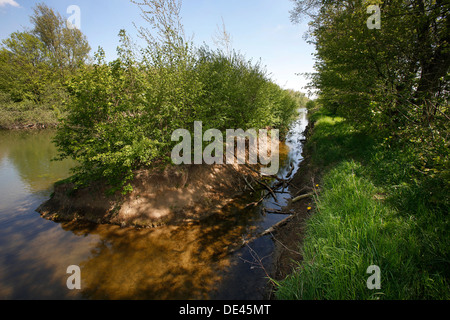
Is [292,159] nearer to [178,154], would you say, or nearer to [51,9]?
[178,154]

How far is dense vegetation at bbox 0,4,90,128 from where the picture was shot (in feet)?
101

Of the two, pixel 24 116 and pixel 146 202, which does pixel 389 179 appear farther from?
pixel 24 116

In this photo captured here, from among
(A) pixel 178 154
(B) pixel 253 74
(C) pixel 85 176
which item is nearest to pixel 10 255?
(C) pixel 85 176

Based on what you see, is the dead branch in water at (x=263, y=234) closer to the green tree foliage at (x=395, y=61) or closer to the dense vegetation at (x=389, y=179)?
the dense vegetation at (x=389, y=179)

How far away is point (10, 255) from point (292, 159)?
17.1 m

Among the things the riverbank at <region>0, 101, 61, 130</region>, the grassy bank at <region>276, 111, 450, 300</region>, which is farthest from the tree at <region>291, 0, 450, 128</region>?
the riverbank at <region>0, 101, 61, 130</region>

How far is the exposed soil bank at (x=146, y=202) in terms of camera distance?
7.59 meters

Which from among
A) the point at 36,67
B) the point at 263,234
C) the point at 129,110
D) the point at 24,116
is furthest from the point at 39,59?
the point at 263,234

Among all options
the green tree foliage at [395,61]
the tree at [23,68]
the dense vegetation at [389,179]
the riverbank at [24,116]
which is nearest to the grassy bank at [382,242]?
the dense vegetation at [389,179]

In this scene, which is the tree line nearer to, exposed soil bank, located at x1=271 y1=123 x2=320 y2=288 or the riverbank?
exposed soil bank, located at x1=271 y1=123 x2=320 y2=288

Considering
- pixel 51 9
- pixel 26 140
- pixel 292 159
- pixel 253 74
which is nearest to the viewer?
pixel 253 74

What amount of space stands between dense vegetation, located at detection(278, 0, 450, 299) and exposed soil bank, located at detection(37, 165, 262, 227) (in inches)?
198

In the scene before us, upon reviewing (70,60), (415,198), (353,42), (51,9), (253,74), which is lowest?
(415,198)

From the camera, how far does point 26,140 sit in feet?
74.5
